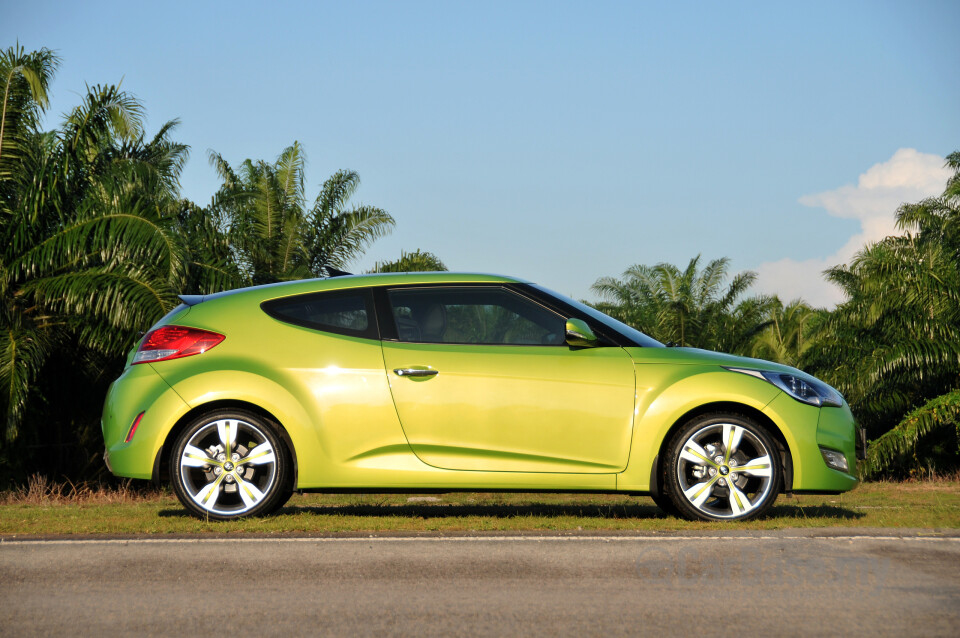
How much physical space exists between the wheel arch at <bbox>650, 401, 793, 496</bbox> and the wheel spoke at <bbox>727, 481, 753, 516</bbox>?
264mm

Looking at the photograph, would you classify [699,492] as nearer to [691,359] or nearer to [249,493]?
[691,359]

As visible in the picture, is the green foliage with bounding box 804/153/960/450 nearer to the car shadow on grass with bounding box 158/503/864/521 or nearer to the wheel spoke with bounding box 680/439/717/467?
the car shadow on grass with bounding box 158/503/864/521

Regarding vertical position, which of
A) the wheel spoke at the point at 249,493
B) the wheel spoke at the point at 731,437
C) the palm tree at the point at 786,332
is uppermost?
the palm tree at the point at 786,332

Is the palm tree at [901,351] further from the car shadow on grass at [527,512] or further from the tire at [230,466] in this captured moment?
the tire at [230,466]

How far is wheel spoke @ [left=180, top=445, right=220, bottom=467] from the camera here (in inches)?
261

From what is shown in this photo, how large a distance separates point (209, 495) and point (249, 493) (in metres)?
0.26

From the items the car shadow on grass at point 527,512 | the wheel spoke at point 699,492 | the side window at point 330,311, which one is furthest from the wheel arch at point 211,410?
the wheel spoke at point 699,492

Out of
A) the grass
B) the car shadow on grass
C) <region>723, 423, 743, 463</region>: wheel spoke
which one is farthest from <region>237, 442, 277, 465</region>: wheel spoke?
<region>723, 423, 743, 463</region>: wheel spoke

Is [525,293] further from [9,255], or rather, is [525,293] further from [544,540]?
[9,255]

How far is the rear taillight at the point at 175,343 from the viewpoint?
6781mm

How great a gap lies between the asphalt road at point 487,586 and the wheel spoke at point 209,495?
0.83 m

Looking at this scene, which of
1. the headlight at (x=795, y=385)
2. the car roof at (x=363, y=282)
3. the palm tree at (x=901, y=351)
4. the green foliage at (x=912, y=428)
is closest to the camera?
the headlight at (x=795, y=385)

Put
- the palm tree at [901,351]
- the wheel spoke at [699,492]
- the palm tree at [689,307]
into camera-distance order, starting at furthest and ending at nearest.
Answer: the palm tree at [689,307]
the palm tree at [901,351]
the wheel spoke at [699,492]

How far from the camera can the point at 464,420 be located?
6.57m
